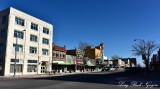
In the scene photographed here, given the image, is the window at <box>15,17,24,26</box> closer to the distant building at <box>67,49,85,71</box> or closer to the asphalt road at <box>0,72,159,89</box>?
the asphalt road at <box>0,72,159,89</box>

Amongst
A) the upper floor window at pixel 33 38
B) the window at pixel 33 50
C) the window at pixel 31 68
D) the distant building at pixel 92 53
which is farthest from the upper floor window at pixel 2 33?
the distant building at pixel 92 53

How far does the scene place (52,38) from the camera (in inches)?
2606

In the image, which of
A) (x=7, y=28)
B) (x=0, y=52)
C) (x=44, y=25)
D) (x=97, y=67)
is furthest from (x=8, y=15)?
(x=97, y=67)

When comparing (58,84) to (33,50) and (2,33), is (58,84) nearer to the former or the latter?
(2,33)

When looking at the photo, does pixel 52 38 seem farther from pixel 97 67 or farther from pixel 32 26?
pixel 97 67

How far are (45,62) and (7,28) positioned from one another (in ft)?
55.7

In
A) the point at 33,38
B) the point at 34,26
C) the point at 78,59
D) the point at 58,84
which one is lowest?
the point at 58,84

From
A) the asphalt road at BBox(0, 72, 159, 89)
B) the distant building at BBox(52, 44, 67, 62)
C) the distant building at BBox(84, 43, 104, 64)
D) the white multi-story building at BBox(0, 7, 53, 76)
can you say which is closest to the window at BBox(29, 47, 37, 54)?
the white multi-story building at BBox(0, 7, 53, 76)

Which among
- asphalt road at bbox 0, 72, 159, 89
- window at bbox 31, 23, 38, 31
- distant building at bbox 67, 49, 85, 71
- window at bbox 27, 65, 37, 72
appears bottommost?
asphalt road at bbox 0, 72, 159, 89

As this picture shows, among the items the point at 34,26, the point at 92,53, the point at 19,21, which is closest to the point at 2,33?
the point at 19,21

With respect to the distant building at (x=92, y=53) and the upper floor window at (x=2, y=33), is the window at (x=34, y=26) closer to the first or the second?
the upper floor window at (x=2, y=33)

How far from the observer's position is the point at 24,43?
2089 inches

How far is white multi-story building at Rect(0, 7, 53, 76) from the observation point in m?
47.7

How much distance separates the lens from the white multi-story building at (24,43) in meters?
47.7
